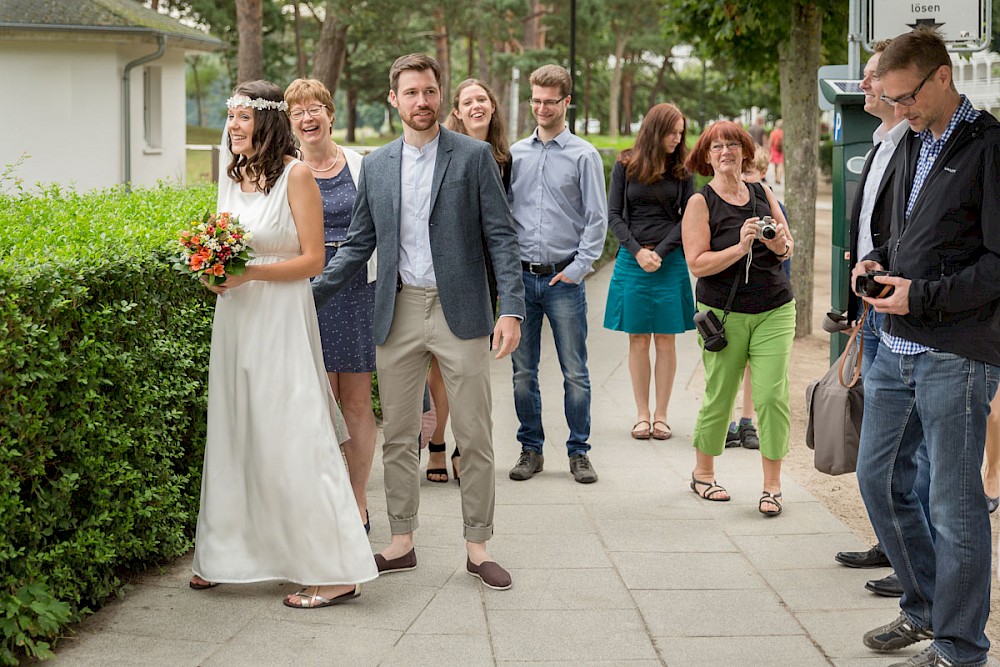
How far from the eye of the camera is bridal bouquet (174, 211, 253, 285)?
4695 mm

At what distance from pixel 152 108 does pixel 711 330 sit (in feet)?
76.1

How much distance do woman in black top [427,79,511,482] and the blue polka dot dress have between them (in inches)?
44.6

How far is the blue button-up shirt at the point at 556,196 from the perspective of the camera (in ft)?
23.7

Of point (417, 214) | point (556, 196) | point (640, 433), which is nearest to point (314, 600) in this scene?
point (417, 214)

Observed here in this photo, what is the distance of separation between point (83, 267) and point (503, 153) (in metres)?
3.17

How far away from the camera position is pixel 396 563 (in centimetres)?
545

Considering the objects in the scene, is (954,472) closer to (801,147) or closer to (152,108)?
(801,147)

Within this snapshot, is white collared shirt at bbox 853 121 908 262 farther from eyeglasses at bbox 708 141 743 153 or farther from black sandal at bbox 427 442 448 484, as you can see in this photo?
black sandal at bbox 427 442 448 484

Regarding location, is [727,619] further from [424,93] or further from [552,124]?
[552,124]

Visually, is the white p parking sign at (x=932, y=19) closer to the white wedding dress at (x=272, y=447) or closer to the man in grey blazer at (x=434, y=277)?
the man in grey blazer at (x=434, y=277)

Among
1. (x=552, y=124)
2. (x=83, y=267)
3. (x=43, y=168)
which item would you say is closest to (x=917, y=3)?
(x=552, y=124)

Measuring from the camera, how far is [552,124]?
283 inches

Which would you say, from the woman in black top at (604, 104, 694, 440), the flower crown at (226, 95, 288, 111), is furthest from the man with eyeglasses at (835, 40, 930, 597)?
the woman in black top at (604, 104, 694, 440)

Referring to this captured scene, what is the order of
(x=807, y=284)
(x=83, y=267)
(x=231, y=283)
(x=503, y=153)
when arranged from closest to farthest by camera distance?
(x=83, y=267)
(x=231, y=283)
(x=503, y=153)
(x=807, y=284)
